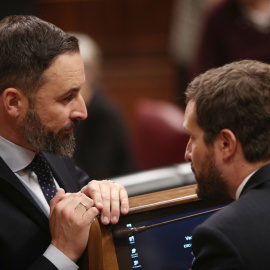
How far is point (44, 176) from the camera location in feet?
5.20

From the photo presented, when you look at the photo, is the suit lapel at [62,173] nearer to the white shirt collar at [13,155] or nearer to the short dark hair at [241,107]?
the white shirt collar at [13,155]

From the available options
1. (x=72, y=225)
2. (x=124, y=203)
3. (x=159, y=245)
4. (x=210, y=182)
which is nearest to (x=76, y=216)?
(x=72, y=225)

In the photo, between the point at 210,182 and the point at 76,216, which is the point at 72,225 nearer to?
the point at 76,216

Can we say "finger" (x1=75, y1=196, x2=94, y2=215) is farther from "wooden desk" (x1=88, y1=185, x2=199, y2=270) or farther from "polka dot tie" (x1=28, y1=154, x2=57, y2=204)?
"polka dot tie" (x1=28, y1=154, x2=57, y2=204)

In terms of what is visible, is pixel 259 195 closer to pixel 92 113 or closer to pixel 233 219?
pixel 233 219

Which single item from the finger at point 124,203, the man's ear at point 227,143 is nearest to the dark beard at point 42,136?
the finger at point 124,203

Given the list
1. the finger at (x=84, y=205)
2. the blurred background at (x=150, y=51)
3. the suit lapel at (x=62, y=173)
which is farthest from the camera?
the blurred background at (x=150, y=51)

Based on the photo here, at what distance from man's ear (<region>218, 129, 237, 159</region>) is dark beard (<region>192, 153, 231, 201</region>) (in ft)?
0.14

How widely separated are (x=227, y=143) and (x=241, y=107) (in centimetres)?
10

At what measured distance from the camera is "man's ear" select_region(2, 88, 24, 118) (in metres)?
1.49

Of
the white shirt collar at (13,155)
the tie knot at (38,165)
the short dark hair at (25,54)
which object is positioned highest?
the short dark hair at (25,54)

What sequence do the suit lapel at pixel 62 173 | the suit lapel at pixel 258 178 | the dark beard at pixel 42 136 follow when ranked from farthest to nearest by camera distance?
the suit lapel at pixel 62 173
the dark beard at pixel 42 136
the suit lapel at pixel 258 178

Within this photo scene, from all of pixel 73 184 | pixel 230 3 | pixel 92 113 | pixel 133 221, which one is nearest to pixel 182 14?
pixel 230 3

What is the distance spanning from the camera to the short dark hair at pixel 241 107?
1.33m
